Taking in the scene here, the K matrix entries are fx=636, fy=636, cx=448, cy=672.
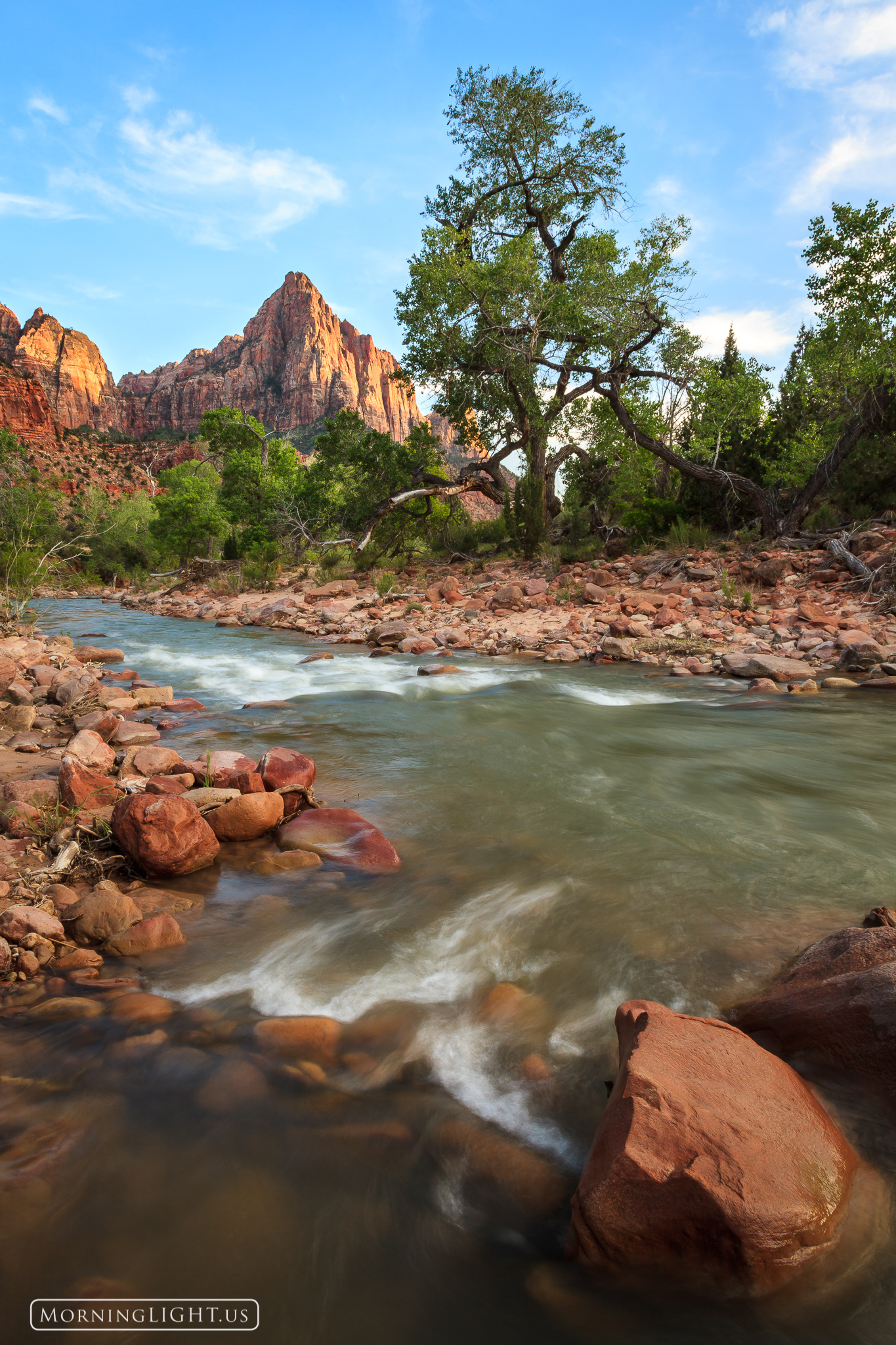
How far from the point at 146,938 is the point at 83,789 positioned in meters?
1.49

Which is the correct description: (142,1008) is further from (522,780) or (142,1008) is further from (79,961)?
(522,780)

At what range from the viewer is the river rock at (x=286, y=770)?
4281mm

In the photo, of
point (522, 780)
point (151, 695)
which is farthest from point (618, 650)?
point (151, 695)

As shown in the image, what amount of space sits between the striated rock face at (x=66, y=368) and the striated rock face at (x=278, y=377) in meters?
4.32

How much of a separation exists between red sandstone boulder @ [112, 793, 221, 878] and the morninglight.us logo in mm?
2006

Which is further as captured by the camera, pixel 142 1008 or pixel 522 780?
pixel 522 780

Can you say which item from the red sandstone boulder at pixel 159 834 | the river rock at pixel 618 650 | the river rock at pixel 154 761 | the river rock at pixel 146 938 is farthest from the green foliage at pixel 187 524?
the river rock at pixel 146 938

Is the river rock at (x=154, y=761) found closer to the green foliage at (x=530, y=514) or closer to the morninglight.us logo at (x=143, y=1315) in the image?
the morninglight.us logo at (x=143, y=1315)

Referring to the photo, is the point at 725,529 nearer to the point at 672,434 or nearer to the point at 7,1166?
the point at 672,434

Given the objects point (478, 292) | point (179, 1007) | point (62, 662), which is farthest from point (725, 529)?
point (179, 1007)

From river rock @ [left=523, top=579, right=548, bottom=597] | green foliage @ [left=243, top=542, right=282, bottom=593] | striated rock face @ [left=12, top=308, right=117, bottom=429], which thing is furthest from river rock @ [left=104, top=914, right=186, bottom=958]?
striated rock face @ [left=12, top=308, right=117, bottom=429]

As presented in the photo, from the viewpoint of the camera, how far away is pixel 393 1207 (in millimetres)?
1784

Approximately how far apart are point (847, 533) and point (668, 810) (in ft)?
37.5

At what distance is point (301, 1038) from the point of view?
237 cm
